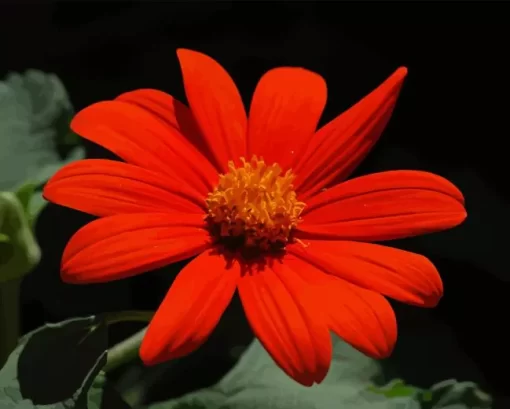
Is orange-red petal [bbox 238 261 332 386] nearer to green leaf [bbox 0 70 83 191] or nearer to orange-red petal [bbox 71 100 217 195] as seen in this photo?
orange-red petal [bbox 71 100 217 195]

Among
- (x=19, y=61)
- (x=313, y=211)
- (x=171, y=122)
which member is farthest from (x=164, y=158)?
(x=19, y=61)

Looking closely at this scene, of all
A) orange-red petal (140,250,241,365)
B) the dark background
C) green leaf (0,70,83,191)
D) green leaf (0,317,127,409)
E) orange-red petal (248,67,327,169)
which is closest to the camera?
orange-red petal (140,250,241,365)

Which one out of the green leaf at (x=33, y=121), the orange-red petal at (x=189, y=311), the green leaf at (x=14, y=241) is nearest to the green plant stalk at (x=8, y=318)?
the green leaf at (x=14, y=241)

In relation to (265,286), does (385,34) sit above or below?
above

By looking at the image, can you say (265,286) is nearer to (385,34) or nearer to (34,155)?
(34,155)

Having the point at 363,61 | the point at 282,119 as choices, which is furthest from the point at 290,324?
the point at 363,61

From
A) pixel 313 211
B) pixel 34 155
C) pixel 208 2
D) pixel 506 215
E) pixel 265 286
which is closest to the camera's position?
pixel 265 286

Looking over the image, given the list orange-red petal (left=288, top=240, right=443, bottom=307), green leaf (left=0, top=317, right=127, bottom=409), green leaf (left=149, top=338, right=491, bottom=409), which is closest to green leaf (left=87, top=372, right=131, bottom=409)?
green leaf (left=0, top=317, right=127, bottom=409)
